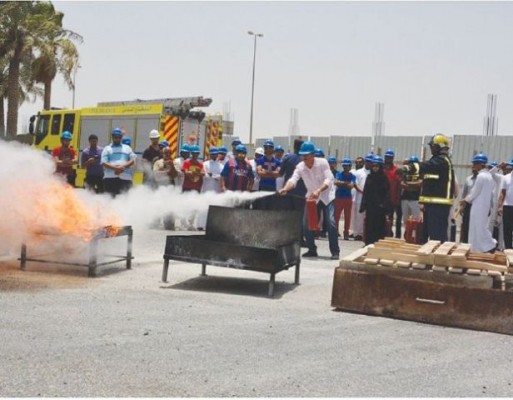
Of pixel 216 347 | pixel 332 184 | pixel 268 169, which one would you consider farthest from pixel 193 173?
pixel 216 347

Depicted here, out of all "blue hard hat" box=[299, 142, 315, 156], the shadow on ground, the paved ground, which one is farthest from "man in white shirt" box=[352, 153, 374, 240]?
the paved ground

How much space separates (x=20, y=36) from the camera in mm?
Answer: 37375

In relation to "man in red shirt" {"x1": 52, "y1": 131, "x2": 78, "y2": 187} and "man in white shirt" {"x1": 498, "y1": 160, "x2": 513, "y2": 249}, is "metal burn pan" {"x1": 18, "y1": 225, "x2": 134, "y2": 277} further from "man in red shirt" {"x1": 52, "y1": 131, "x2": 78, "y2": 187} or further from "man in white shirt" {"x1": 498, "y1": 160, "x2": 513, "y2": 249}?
"man in white shirt" {"x1": 498, "y1": 160, "x2": 513, "y2": 249}

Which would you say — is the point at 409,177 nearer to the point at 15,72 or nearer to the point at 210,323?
the point at 210,323

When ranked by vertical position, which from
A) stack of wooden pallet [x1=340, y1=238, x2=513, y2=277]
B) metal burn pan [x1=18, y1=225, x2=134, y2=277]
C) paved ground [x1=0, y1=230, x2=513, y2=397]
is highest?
stack of wooden pallet [x1=340, y1=238, x2=513, y2=277]

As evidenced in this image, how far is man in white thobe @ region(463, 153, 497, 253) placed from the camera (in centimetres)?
1263

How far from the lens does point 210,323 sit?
262 inches

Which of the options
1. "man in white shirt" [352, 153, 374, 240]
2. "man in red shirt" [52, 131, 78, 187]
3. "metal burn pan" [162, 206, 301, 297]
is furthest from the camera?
"man in white shirt" [352, 153, 374, 240]

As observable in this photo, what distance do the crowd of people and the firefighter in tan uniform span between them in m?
0.01

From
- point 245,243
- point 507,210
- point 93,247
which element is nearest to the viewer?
point 93,247

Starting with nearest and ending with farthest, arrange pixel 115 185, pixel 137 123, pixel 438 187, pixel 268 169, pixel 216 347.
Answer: pixel 216 347
pixel 438 187
pixel 115 185
pixel 268 169
pixel 137 123

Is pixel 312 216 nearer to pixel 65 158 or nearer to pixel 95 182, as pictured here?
pixel 95 182

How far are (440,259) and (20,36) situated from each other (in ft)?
113

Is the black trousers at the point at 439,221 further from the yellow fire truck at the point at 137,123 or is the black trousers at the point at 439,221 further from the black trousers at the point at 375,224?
the yellow fire truck at the point at 137,123
